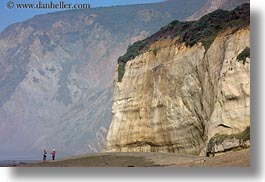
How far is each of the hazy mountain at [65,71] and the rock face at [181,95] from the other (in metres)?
1.09

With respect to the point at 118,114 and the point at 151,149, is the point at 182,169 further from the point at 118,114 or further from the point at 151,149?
the point at 118,114

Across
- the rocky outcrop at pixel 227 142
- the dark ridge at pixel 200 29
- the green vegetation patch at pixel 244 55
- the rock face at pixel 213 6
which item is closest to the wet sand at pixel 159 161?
the rocky outcrop at pixel 227 142

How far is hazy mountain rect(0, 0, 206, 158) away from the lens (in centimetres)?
1902

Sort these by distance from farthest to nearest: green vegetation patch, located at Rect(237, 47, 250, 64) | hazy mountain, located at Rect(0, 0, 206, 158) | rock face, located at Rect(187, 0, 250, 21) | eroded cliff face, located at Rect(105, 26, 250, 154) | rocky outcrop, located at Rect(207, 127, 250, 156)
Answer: hazy mountain, located at Rect(0, 0, 206, 158)
rock face, located at Rect(187, 0, 250, 21)
eroded cliff face, located at Rect(105, 26, 250, 154)
green vegetation patch, located at Rect(237, 47, 250, 64)
rocky outcrop, located at Rect(207, 127, 250, 156)

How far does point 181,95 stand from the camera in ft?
61.9

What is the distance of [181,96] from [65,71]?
11558 millimetres

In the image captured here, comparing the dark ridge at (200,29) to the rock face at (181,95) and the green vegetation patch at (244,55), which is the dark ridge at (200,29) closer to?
the rock face at (181,95)

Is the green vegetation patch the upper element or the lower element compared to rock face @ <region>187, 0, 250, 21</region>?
lower

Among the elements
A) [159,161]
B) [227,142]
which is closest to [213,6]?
[227,142]

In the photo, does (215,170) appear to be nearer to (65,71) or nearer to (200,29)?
(200,29)

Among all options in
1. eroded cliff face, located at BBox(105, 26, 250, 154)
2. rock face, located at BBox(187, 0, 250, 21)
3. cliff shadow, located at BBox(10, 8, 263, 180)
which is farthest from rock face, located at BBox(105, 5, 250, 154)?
cliff shadow, located at BBox(10, 8, 263, 180)

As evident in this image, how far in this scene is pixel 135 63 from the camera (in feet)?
71.5

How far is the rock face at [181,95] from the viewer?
15.9m

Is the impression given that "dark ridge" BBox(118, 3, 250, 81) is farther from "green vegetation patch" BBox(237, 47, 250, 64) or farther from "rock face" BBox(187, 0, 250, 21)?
"green vegetation patch" BBox(237, 47, 250, 64)
